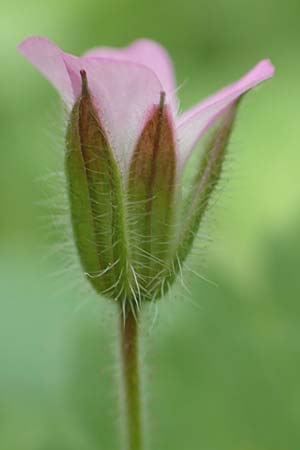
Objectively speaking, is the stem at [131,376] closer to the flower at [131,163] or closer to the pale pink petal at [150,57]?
the flower at [131,163]

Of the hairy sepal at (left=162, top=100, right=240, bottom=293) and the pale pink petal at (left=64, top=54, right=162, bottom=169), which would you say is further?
the hairy sepal at (left=162, top=100, right=240, bottom=293)

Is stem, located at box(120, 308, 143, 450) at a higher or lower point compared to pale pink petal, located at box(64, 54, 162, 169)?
lower

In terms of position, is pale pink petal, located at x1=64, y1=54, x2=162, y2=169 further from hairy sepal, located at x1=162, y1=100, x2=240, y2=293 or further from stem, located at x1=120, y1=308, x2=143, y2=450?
stem, located at x1=120, y1=308, x2=143, y2=450

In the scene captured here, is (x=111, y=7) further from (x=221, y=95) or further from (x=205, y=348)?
(x=221, y=95)

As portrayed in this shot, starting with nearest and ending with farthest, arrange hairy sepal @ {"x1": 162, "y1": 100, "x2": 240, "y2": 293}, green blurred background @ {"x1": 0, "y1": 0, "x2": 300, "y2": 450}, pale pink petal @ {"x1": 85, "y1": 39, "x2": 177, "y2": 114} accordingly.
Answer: hairy sepal @ {"x1": 162, "y1": 100, "x2": 240, "y2": 293}
pale pink petal @ {"x1": 85, "y1": 39, "x2": 177, "y2": 114}
green blurred background @ {"x1": 0, "y1": 0, "x2": 300, "y2": 450}

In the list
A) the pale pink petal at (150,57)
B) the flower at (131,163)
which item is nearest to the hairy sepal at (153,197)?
the flower at (131,163)

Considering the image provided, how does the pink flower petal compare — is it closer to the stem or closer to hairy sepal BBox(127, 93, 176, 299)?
hairy sepal BBox(127, 93, 176, 299)

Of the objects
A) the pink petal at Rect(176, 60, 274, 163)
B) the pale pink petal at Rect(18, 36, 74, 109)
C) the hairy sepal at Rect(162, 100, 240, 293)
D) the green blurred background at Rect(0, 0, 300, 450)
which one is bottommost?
the green blurred background at Rect(0, 0, 300, 450)

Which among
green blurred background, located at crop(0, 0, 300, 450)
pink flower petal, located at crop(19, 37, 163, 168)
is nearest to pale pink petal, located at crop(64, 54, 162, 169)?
pink flower petal, located at crop(19, 37, 163, 168)

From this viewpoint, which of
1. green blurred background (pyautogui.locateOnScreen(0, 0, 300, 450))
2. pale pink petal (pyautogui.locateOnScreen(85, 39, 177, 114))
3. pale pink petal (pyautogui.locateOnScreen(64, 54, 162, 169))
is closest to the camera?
pale pink petal (pyautogui.locateOnScreen(64, 54, 162, 169))
